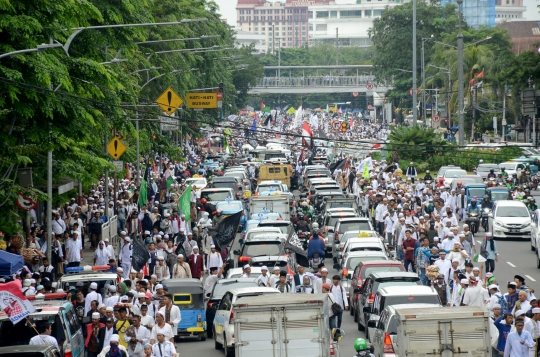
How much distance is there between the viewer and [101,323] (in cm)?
1925

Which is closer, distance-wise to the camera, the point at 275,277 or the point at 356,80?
the point at 275,277

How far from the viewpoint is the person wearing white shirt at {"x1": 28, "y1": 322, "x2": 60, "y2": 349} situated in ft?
54.7

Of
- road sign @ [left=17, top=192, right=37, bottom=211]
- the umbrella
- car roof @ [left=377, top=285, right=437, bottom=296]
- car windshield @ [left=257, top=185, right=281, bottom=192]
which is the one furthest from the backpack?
car windshield @ [left=257, top=185, right=281, bottom=192]

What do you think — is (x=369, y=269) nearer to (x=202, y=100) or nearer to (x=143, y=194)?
(x=143, y=194)

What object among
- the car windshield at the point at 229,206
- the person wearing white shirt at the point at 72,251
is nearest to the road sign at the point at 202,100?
the car windshield at the point at 229,206

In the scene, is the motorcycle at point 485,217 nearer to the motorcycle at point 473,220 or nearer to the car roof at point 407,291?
the motorcycle at point 473,220

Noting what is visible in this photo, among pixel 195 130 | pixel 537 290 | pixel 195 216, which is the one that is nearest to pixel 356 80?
pixel 195 130

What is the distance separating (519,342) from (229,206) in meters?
24.4

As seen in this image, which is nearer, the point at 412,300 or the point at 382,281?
the point at 412,300

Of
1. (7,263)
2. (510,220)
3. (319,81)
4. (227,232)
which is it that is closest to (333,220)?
(510,220)

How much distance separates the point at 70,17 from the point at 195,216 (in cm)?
1718

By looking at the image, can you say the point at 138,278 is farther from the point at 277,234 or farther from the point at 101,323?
the point at 277,234

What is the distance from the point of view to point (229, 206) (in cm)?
4084

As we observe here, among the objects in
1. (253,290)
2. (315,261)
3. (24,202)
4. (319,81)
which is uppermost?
(319,81)
